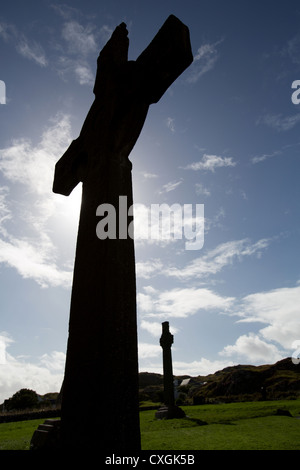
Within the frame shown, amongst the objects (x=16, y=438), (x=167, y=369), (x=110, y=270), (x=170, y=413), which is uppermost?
(x=110, y=270)

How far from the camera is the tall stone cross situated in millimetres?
1889

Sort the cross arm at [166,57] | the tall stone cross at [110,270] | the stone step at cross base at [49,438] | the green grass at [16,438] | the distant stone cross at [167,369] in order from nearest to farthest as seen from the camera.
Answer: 1. the tall stone cross at [110,270]
2. the stone step at cross base at [49,438]
3. the cross arm at [166,57]
4. the green grass at [16,438]
5. the distant stone cross at [167,369]

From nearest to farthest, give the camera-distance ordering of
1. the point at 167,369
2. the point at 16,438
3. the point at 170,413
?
the point at 16,438 < the point at 170,413 < the point at 167,369

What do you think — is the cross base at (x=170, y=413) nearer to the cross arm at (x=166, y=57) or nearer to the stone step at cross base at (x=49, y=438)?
the stone step at cross base at (x=49, y=438)

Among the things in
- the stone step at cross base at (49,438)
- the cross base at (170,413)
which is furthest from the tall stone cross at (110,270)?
the cross base at (170,413)

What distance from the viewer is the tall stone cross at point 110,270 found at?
6.20 ft

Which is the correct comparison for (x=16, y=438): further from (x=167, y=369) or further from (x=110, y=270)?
(x=167, y=369)

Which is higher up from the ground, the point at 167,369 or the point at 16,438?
the point at 167,369

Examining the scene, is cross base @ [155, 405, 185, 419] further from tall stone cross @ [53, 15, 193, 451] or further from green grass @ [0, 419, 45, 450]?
tall stone cross @ [53, 15, 193, 451]

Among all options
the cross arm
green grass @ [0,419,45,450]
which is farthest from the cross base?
the cross arm

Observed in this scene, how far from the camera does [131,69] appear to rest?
301 centimetres

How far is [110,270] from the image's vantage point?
87.2 inches

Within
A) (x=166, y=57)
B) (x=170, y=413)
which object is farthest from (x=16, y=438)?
(x=166, y=57)

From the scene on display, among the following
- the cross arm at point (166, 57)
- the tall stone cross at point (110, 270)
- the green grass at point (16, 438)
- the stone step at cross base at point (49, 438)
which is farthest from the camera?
the green grass at point (16, 438)
